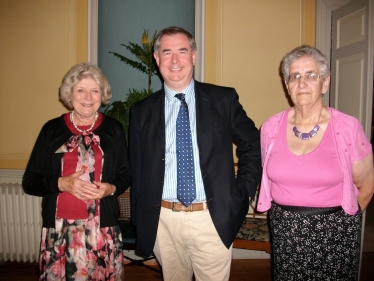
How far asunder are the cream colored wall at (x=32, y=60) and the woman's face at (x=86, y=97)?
155 centimetres

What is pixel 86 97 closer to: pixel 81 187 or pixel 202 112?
pixel 81 187

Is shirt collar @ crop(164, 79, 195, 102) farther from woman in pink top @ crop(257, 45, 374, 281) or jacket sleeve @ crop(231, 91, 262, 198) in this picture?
woman in pink top @ crop(257, 45, 374, 281)

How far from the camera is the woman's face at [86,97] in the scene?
6.34 ft

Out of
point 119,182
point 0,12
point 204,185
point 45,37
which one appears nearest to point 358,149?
point 204,185

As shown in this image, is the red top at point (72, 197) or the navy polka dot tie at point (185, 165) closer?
the navy polka dot tie at point (185, 165)

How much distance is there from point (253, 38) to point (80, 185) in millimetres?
2452

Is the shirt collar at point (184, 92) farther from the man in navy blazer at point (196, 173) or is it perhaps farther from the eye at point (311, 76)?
the eye at point (311, 76)

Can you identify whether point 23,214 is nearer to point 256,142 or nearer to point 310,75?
point 256,142

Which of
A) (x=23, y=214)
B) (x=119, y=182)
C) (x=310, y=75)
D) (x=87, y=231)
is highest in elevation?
(x=310, y=75)

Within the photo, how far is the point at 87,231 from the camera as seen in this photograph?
1866 millimetres

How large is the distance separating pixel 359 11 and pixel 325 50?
1.93 ft

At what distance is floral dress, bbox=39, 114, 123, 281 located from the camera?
6.04 feet

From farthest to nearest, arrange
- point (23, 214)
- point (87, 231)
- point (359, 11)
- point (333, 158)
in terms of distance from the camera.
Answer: point (23, 214) → point (359, 11) → point (87, 231) → point (333, 158)

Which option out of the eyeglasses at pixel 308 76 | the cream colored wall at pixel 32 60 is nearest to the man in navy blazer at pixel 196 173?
the eyeglasses at pixel 308 76
